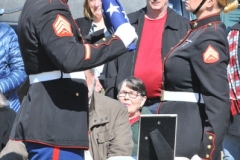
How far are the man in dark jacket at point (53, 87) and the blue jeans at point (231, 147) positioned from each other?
2644mm

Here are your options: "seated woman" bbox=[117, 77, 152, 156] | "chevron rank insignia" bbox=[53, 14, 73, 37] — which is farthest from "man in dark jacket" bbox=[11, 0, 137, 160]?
"seated woman" bbox=[117, 77, 152, 156]

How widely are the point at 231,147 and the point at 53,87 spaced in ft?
9.32

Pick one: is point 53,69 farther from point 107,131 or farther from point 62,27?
point 107,131

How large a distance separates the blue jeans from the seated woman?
Result: 2.78 ft

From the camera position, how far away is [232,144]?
6.20 meters

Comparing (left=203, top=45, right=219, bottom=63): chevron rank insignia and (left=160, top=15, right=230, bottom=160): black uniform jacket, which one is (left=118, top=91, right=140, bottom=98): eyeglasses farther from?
(left=203, top=45, right=219, bottom=63): chevron rank insignia

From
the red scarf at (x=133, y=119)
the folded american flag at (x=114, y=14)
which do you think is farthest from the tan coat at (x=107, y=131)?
the folded american flag at (x=114, y=14)

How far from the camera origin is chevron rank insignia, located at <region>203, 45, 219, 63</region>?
4.02 meters

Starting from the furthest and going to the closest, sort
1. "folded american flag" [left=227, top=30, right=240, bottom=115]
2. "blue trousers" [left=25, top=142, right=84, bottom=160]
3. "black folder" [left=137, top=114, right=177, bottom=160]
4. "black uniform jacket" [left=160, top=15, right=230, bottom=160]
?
"folded american flag" [left=227, top=30, right=240, bottom=115] < "black uniform jacket" [left=160, top=15, right=230, bottom=160] < "black folder" [left=137, top=114, right=177, bottom=160] < "blue trousers" [left=25, top=142, right=84, bottom=160]

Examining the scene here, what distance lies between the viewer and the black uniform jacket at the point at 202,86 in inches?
158

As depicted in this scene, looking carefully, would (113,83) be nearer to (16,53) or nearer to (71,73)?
(16,53)

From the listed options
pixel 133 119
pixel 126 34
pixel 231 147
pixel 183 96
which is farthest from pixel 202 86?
pixel 231 147

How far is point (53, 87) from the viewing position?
371 centimetres

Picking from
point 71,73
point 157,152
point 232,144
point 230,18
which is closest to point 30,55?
point 71,73
